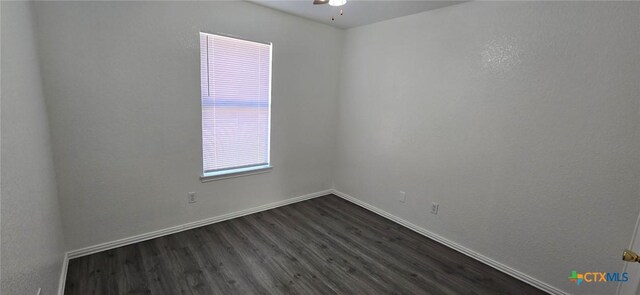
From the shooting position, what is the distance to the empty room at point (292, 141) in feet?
6.05

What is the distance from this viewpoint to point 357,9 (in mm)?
2887

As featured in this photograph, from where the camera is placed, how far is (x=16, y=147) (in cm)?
123

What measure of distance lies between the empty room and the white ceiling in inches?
1.2

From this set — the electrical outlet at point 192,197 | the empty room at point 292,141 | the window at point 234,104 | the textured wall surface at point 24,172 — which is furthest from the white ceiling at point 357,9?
the electrical outlet at point 192,197

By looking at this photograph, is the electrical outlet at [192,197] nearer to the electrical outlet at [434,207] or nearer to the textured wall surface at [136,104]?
the textured wall surface at [136,104]

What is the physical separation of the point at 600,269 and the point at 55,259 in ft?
12.8

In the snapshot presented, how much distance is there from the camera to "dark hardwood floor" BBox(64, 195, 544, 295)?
2.10 metres

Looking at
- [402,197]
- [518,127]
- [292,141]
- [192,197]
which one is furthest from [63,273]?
[518,127]

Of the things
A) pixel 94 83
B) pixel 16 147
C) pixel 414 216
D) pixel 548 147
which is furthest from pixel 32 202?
pixel 548 147

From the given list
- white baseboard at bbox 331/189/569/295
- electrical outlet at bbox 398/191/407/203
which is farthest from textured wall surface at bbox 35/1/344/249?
electrical outlet at bbox 398/191/407/203

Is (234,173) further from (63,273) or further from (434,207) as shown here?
(434,207)

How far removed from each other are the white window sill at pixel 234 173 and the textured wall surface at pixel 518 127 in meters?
1.52

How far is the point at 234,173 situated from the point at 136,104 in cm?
119

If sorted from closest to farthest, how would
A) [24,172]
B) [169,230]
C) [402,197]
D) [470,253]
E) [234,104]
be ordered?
[24,172] < [470,253] < [169,230] < [234,104] < [402,197]
